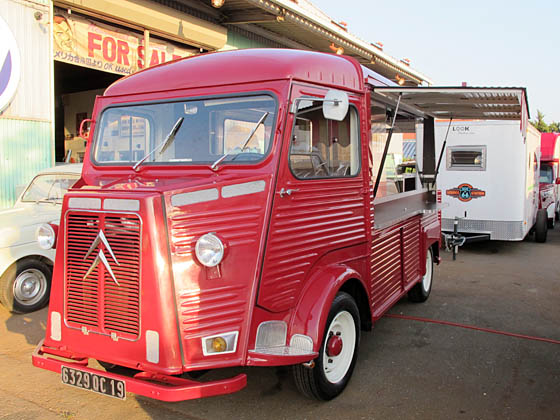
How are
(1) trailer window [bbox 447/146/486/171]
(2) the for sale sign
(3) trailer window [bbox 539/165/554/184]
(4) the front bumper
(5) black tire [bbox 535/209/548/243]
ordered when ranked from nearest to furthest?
1. (4) the front bumper
2. (2) the for sale sign
3. (1) trailer window [bbox 447/146/486/171]
4. (5) black tire [bbox 535/209/548/243]
5. (3) trailer window [bbox 539/165/554/184]

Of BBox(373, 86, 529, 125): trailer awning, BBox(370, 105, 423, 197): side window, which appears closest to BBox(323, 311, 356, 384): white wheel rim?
BBox(370, 105, 423, 197): side window

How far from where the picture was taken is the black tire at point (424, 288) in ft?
21.4

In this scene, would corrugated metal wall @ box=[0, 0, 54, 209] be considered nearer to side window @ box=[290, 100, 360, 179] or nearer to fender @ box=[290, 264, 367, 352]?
side window @ box=[290, 100, 360, 179]

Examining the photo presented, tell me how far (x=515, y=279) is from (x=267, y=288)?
609 cm

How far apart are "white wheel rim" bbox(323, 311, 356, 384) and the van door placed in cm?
56

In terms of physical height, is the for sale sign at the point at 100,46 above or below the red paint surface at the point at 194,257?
above

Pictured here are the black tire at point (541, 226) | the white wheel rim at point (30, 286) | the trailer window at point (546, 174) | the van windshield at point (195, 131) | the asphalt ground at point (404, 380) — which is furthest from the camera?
the trailer window at point (546, 174)

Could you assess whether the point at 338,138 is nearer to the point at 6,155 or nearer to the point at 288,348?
the point at 288,348

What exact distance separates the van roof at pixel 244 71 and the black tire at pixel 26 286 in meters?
2.91

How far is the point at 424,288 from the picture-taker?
21.9 ft

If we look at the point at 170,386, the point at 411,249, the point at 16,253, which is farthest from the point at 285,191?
the point at 16,253

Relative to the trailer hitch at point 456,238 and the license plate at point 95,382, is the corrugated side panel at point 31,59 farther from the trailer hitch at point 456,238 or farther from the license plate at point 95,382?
the trailer hitch at point 456,238

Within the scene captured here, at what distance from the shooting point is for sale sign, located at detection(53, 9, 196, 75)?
916 cm

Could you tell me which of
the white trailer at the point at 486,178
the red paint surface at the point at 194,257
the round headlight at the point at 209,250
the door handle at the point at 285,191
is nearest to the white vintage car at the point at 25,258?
the red paint surface at the point at 194,257
